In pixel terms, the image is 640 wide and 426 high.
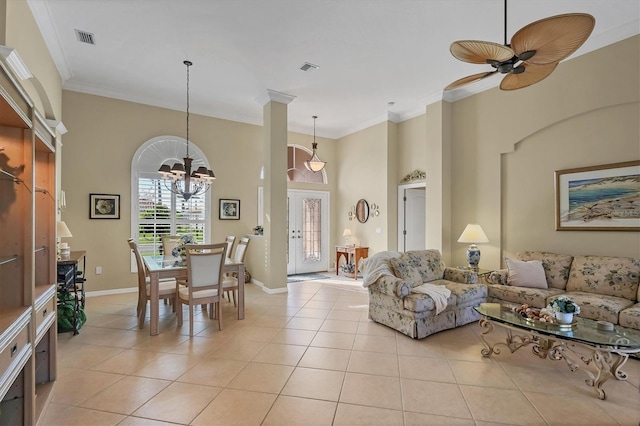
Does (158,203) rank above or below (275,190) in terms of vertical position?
below

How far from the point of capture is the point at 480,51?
2.36 meters

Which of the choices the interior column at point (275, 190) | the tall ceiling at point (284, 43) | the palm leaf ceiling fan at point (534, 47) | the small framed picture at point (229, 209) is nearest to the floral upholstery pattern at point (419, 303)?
the palm leaf ceiling fan at point (534, 47)

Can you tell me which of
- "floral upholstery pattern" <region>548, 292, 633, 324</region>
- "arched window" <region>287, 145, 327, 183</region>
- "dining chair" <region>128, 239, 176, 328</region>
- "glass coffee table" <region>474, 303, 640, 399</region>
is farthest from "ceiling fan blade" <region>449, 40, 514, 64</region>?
"arched window" <region>287, 145, 327, 183</region>

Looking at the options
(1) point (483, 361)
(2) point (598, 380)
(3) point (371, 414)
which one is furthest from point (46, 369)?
(2) point (598, 380)

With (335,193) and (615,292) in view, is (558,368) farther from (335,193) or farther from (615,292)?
(335,193)

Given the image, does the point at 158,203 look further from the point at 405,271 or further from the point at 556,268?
the point at 556,268

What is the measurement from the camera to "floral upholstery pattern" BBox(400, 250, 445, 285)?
4252 mm

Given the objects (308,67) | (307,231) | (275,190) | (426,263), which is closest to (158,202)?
(275,190)

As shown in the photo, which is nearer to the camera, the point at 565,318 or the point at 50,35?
the point at 565,318

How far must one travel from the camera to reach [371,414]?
7.01 ft

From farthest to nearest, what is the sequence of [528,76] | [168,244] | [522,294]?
1. [168,244]
2. [522,294]
3. [528,76]

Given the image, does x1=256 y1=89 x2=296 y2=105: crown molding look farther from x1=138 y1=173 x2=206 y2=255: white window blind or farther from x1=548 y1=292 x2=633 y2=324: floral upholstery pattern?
x1=548 y1=292 x2=633 y2=324: floral upholstery pattern

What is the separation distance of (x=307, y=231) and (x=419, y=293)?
14.6 feet

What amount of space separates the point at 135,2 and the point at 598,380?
212 inches
